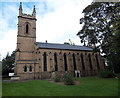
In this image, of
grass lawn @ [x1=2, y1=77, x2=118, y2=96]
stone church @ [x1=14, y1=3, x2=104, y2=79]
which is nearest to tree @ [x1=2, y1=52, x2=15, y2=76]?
stone church @ [x1=14, y1=3, x2=104, y2=79]

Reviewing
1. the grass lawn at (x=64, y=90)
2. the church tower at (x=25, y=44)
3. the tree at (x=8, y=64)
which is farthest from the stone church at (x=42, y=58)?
the tree at (x=8, y=64)

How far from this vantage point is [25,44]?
31.6 meters

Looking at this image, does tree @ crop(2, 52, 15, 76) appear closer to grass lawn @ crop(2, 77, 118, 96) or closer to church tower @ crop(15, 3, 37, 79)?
church tower @ crop(15, 3, 37, 79)

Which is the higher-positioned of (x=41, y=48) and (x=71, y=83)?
(x=41, y=48)

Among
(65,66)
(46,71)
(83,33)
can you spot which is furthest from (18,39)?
(83,33)

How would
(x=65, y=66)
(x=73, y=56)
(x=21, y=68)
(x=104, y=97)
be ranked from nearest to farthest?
(x=104, y=97)
(x=21, y=68)
(x=65, y=66)
(x=73, y=56)

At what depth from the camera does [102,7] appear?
840 inches

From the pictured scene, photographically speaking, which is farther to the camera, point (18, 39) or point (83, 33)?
point (18, 39)

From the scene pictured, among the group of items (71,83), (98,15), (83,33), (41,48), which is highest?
(98,15)

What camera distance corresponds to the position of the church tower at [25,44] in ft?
88.9

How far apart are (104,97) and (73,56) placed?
1038 inches

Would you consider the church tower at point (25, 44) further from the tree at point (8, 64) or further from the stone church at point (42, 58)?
the tree at point (8, 64)

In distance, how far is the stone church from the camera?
27.9 m

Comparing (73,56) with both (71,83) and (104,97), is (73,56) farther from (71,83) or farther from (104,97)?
(104,97)
